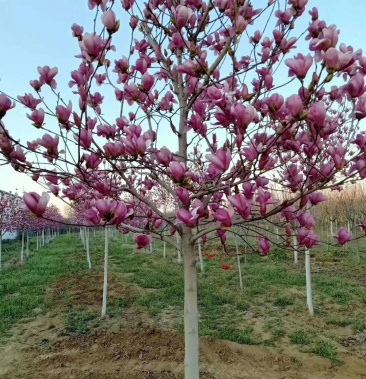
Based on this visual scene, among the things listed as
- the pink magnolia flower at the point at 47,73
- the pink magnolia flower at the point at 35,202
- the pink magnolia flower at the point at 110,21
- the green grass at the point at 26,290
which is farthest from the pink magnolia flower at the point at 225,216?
the green grass at the point at 26,290

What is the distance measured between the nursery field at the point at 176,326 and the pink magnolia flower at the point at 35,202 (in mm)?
1954

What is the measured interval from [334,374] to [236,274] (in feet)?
22.2

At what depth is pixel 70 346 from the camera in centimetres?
Answer: 605

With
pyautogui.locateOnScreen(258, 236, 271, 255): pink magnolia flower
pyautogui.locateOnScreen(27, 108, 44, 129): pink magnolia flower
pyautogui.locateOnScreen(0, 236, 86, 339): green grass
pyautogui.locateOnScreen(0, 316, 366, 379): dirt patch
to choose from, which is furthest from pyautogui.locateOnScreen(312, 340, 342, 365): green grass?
pyautogui.locateOnScreen(0, 236, 86, 339): green grass

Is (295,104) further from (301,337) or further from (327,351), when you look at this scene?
(301,337)

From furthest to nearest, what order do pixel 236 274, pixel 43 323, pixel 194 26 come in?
pixel 236 274, pixel 43 323, pixel 194 26

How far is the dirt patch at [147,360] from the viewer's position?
4945mm

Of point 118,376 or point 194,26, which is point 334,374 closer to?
point 118,376

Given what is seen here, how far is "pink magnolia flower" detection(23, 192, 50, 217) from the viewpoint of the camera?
1.80 meters

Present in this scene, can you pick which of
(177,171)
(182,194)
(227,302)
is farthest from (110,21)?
(227,302)

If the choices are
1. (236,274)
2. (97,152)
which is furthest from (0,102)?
(236,274)

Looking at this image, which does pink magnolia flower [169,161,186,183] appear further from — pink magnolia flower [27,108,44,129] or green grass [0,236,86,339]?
green grass [0,236,86,339]

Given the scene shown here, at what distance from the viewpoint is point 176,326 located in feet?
22.2

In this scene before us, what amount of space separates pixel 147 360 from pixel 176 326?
1552 millimetres
